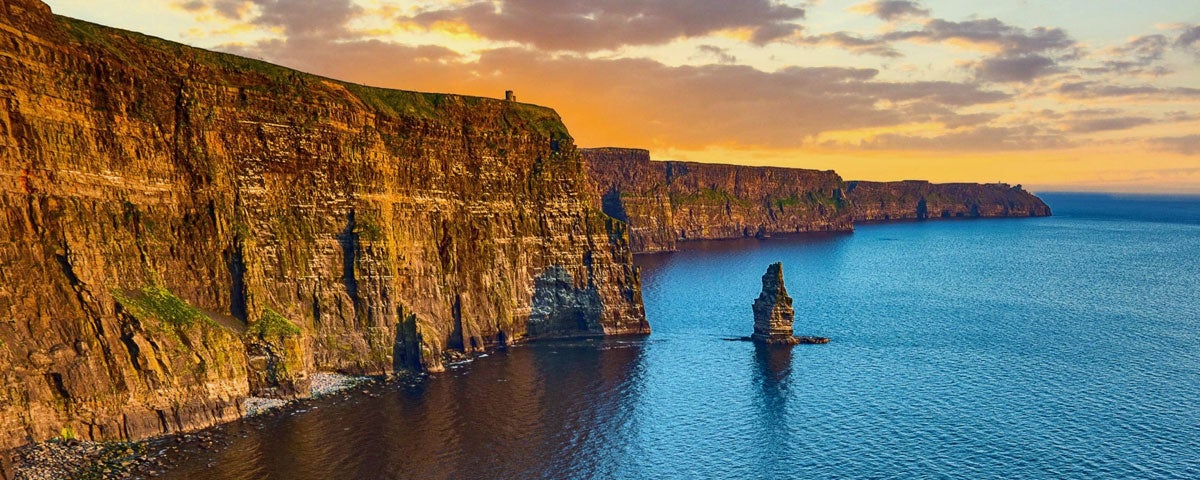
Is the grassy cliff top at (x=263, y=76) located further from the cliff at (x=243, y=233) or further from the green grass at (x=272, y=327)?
the green grass at (x=272, y=327)

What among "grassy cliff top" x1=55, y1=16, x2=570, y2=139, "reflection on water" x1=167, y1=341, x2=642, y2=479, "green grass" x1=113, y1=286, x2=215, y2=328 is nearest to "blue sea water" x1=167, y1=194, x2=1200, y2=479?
"reflection on water" x1=167, y1=341, x2=642, y2=479

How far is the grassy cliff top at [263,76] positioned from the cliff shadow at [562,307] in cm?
2169

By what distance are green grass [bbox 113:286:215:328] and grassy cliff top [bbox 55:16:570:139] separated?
2164cm

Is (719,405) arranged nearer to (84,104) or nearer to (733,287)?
(84,104)

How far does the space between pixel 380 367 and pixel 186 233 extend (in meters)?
24.9


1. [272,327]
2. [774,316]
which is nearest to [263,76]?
[272,327]

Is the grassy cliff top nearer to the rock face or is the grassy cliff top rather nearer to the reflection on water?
the reflection on water

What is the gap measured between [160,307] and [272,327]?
11000 millimetres

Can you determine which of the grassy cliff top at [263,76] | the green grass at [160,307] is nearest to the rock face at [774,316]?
the grassy cliff top at [263,76]

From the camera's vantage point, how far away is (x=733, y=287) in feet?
576

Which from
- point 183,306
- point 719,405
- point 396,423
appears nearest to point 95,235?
point 183,306

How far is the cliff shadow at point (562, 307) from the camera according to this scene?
111 m

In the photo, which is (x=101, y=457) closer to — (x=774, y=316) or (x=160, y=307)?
(x=160, y=307)

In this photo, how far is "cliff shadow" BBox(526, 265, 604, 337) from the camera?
111 metres
